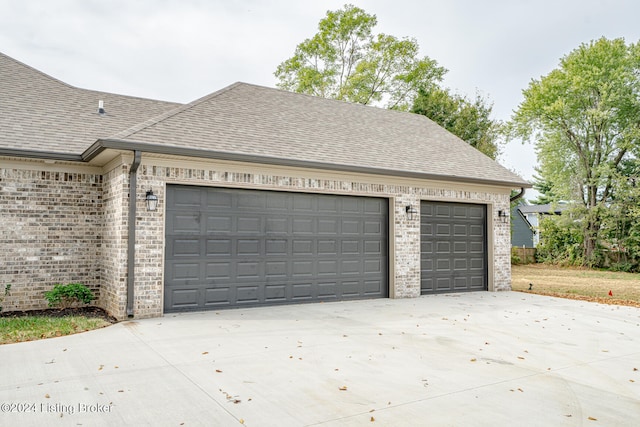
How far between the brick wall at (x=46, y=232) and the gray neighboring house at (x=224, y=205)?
0.02 meters

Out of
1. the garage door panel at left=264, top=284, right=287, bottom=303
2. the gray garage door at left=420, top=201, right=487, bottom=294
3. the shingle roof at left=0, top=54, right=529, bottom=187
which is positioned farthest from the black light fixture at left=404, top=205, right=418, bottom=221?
the garage door panel at left=264, top=284, right=287, bottom=303

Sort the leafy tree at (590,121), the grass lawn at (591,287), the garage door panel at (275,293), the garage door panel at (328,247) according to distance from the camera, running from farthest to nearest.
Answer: the leafy tree at (590,121)
the grass lawn at (591,287)
the garage door panel at (328,247)
the garage door panel at (275,293)

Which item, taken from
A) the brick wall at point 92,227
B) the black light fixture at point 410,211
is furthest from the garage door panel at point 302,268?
the black light fixture at point 410,211

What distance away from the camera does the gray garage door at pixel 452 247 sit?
36.1 feet

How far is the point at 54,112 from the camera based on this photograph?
952 centimetres

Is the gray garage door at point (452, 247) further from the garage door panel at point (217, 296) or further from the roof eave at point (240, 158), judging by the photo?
the garage door panel at point (217, 296)

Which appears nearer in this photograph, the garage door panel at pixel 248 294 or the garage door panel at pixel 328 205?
the garage door panel at pixel 248 294

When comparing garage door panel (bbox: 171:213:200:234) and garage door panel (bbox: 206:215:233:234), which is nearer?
garage door panel (bbox: 171:213:200:234)

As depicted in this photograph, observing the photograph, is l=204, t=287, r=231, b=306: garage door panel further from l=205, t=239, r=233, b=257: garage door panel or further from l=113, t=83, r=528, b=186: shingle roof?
l=113, t=83, r=528, b=186: shingle roof

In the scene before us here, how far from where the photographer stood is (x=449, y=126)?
23.5 m

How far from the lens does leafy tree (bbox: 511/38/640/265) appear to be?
21.9 m

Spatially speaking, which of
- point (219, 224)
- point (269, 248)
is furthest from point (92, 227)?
point (269, 248)

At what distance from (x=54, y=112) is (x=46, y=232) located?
2801mm

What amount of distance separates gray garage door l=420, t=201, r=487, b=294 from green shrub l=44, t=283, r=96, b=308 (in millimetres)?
7245
